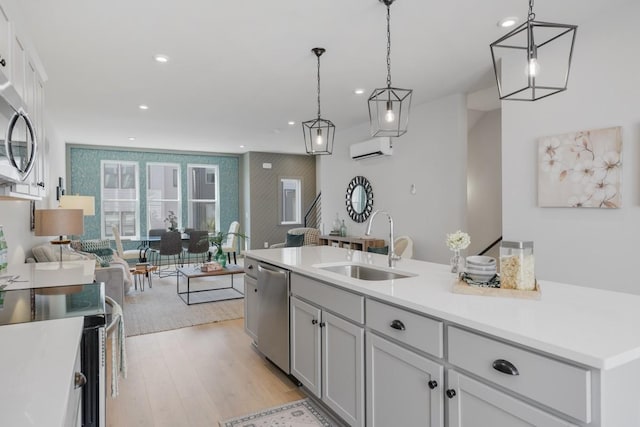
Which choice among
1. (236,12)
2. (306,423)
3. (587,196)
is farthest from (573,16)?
(306,423)

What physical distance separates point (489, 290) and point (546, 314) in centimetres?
29

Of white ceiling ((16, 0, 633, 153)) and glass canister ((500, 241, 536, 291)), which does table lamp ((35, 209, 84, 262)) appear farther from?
glass canister ((500, 241, 536, 291))

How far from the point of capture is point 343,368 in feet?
7.10

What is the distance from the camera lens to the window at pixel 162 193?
9016 millimetres

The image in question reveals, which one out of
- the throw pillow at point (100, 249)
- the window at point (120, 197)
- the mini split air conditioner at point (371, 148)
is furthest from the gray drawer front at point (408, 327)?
the window at point (120, 197)

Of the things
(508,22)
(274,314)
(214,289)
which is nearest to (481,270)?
(274,314)

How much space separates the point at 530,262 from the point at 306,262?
62.1 inches

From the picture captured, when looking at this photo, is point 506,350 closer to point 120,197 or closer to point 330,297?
point 330,297

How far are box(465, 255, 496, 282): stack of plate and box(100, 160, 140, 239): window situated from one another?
851 centimetres

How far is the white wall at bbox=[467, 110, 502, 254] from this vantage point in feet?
19.5

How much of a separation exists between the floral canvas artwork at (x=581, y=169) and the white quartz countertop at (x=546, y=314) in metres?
1.53

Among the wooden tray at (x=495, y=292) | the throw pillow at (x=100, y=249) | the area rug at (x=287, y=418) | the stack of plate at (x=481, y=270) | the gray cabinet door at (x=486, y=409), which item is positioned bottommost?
the area rug at (x=287, y=418)

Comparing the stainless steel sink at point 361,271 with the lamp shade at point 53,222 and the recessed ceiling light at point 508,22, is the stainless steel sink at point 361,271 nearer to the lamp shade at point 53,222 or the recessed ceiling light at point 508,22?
the recessed ceiling light at point 508,22

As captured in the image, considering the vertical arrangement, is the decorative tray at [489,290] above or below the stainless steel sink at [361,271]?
above
